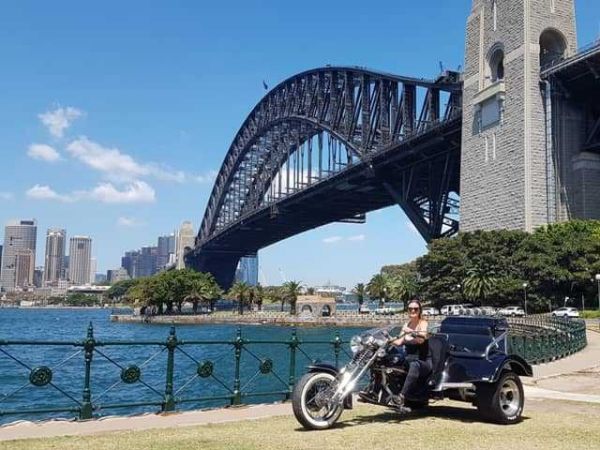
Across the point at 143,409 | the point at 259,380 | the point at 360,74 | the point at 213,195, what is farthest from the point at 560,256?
the point at 213,195

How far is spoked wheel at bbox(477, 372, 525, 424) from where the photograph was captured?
30.2 ft

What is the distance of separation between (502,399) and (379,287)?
96.9m

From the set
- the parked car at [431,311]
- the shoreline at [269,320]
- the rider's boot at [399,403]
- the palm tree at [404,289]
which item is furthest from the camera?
the palm tree at [404,289]

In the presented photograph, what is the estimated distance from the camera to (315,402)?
8.78 m

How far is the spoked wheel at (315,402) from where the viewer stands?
8508 millimetres

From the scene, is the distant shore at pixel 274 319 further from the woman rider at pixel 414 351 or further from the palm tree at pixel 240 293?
the woman rider at pixel 414 351

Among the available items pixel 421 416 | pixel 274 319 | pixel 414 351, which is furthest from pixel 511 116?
pixel 414 351

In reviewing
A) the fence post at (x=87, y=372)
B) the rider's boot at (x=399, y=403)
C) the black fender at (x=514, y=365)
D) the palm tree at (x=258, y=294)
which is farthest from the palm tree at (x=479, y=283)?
the palm tree at (x=258, y=294)

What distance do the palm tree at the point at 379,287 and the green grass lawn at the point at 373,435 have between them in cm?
9338

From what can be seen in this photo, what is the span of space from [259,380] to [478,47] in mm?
45374

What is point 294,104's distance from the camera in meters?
113

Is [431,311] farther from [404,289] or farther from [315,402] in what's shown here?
[315,402]

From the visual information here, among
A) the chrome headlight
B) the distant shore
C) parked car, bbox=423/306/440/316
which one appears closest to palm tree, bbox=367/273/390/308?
the distant shore

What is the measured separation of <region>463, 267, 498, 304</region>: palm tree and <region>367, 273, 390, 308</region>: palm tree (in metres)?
43.2
